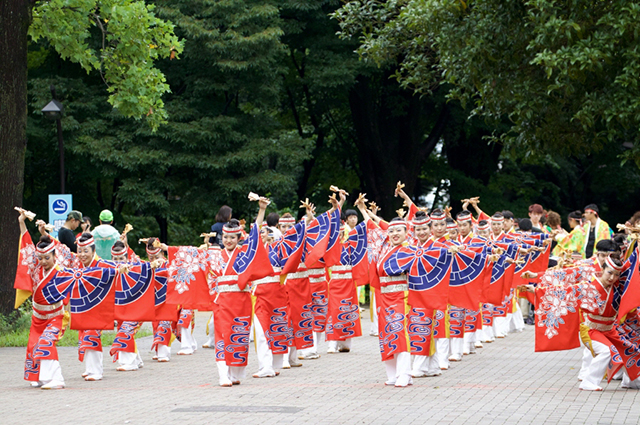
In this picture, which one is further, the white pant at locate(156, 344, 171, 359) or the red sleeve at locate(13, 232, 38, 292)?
the white pant at locate(156, 344, 171, 359)

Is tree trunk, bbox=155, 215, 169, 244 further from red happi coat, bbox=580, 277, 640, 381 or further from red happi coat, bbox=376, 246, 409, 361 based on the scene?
red happi coat, bbox=580, 277, 640, 381

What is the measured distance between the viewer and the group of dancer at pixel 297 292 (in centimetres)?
930

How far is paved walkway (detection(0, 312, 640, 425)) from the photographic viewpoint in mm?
7625

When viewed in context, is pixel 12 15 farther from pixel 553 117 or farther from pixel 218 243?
pixel 553 117

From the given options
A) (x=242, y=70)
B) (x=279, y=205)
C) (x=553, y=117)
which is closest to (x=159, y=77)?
(x=242, y=70)

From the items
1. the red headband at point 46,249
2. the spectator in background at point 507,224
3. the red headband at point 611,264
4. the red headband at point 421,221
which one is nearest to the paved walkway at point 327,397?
the red headband at point 611,264

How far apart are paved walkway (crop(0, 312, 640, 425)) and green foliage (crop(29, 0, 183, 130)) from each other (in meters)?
5.56

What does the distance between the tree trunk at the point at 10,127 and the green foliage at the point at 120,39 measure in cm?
119

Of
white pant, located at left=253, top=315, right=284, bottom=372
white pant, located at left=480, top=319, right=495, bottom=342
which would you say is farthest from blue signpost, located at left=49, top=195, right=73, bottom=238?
white pant, located at left=480, top=319, right=495, bottom=342

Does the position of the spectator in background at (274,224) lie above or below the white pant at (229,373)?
above

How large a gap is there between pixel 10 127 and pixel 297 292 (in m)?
5.94

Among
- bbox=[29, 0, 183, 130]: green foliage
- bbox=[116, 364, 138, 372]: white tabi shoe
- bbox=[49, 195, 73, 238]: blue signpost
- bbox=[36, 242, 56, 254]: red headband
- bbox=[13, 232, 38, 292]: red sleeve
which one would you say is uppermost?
bbox=[29, 0, 183, 130]: green foliage

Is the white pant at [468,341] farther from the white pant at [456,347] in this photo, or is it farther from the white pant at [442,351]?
the white pant at [442,351]

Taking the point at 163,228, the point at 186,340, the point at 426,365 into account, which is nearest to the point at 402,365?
the point at 426,365
